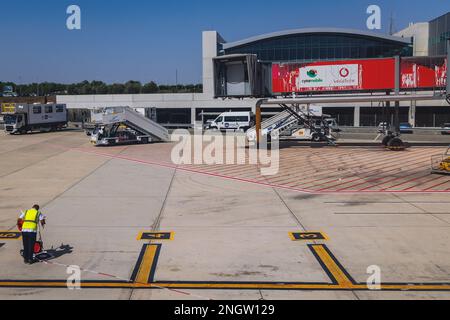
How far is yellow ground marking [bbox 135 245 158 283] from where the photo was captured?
448 inches

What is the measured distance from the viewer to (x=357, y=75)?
36875 mm

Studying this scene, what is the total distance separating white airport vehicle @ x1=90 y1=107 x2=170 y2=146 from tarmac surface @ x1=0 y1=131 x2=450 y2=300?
13.3 m

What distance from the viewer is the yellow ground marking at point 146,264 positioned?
1138 centimetres

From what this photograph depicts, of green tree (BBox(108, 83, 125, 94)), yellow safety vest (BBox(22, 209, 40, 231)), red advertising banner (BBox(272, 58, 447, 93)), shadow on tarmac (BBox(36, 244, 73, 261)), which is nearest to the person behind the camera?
yellow safety vest (BBox(22, 209, 40, 231))

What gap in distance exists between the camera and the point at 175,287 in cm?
1084

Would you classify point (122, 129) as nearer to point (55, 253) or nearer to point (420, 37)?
point (55, 253)

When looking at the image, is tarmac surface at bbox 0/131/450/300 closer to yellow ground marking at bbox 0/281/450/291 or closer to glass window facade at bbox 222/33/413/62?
yellow ground marking at bbox 0/281/450/291

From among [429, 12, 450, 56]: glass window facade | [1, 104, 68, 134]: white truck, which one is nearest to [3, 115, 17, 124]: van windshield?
[1, 104, 68, 134]: white truck

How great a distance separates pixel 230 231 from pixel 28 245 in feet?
21.3

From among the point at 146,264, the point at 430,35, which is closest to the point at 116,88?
the point at 430,35

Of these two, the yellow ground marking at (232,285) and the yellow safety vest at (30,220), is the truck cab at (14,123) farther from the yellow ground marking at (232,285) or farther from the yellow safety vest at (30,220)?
the yellow ground marking at (232,285)

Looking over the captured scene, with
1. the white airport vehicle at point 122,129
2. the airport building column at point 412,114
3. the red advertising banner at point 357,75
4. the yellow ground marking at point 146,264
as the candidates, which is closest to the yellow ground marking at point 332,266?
the yellow ground marking at point 146,264

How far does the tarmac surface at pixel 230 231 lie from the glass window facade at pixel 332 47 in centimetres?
5302
